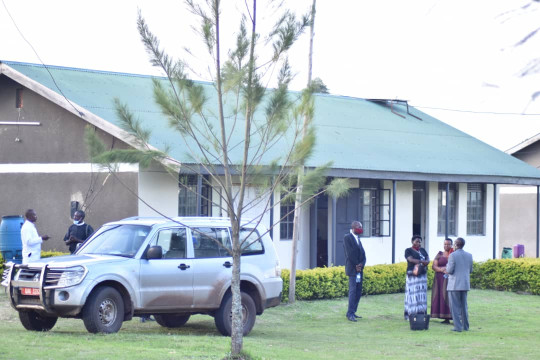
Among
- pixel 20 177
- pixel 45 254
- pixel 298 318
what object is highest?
pixel 20 177

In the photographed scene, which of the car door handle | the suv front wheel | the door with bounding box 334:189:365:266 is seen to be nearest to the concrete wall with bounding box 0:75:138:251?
the car door handle

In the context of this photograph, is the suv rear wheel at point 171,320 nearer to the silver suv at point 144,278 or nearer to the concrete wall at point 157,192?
the silver suv at point 144,278

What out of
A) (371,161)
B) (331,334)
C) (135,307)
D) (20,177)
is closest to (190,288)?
(135,307)

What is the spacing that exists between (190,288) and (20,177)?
26.6 ft

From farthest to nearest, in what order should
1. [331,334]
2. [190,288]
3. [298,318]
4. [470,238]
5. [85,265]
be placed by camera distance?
[470,238]
[298,318]
[331,334]
[190,288]
[85,265]

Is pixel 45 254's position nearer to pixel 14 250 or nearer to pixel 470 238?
pixel 14 250

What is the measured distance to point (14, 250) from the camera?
53.9 feet

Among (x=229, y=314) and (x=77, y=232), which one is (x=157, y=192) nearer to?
(x=77, y=232)

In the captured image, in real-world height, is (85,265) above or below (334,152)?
below

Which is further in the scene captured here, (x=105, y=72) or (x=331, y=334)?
(x=105, y=72)

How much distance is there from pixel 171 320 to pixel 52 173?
6305 millimetres

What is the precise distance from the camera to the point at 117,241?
12336mm

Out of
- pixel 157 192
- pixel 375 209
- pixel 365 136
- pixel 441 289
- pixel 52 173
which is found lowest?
pixel 441 289

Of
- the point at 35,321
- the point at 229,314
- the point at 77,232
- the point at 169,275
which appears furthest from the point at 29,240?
the point at 229,314
